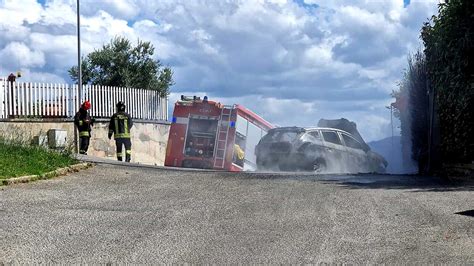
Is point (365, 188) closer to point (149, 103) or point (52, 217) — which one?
point (52, 217)

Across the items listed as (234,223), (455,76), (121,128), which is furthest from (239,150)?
(234,223)

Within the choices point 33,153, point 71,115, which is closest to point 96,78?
point 71,115

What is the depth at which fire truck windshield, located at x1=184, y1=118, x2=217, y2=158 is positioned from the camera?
2331 cm

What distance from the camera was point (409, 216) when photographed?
9555 mm

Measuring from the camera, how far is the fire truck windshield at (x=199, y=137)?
23312 mm

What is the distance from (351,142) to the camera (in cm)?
2259

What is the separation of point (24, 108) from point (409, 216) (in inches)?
765

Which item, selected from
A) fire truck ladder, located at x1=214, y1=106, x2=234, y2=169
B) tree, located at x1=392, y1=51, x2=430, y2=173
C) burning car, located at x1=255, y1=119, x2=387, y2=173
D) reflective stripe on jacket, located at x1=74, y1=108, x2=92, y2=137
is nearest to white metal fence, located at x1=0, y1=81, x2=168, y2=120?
reflective stripe on jacket, located at x1=74, y1=108, x2=92, y2=137

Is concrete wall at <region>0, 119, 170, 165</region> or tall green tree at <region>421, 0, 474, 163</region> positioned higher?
tall green tree at <region>421, 0, 474, 163</region>

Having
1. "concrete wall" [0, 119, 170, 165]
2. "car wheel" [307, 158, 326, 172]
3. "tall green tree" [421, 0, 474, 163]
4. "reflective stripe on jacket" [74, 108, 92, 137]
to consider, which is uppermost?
"tall green tree" [421, 0, 474, 163]

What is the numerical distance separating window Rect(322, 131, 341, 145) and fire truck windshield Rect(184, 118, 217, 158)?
388 centimetres

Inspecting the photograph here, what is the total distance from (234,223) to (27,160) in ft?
24.6

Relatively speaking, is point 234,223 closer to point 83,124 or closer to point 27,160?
point 27,160

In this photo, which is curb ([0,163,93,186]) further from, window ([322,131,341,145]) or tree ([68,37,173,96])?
tree ([68,37,173,96])
